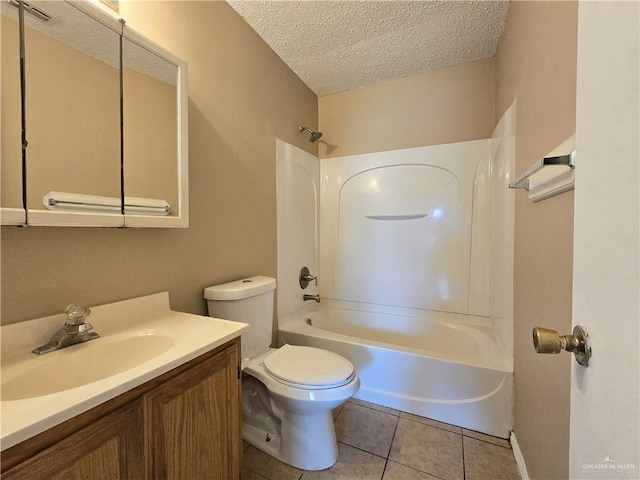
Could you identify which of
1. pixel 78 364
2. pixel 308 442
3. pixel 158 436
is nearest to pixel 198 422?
pixel 158 436

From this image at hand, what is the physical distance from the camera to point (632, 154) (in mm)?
328

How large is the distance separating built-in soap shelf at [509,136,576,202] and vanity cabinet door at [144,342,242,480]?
1120mm

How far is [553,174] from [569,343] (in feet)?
2.17

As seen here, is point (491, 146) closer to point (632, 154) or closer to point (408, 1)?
point (408, 1)

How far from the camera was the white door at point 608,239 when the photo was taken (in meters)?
0.32

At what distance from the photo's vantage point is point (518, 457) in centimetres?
131

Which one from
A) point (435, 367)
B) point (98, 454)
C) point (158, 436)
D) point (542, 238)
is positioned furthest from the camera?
point (435, 367)

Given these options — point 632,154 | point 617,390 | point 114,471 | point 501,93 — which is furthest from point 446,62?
point 114,471

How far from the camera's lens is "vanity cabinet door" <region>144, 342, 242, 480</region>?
0.73 m

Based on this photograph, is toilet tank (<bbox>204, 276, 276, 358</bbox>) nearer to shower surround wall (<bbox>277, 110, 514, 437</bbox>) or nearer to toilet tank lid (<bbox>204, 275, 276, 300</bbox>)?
toilet tank lid (<bbox>204, 275, 276, 300</bbox>)

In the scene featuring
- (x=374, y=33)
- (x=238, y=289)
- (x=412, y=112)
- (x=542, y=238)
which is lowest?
(x=238, y=289)

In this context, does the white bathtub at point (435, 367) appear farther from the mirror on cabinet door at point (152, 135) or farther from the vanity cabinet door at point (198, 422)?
the mirror on cabinet door at point (152, 135)

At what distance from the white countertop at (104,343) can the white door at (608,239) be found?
0.91 metres

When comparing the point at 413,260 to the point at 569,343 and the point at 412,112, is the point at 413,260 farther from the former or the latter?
the point at 569,343
